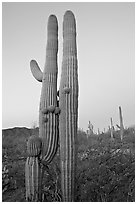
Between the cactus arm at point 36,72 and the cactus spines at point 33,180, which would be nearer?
the cactus spines at point 33,180

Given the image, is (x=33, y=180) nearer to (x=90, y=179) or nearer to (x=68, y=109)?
(x=68, y=109)

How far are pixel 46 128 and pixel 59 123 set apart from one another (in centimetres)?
26

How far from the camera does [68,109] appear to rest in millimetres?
4449

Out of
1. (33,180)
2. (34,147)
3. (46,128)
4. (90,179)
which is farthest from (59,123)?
(90,179)

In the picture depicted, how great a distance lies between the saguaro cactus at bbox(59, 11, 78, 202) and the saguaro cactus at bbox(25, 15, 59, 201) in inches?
7.8

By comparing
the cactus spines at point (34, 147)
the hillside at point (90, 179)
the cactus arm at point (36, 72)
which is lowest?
the hillside at point (90, 179)

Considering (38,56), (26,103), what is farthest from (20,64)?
(26,103)

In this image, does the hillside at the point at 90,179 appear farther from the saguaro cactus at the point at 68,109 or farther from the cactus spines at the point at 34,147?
the cactus spines at the point at 34,147

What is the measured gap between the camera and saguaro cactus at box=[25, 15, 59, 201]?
4.27 meters

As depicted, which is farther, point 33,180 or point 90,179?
point 90,179

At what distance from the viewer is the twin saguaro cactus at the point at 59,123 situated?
4.26m

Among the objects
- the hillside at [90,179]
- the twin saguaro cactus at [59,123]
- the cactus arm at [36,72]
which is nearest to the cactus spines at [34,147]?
the twin saguaro cactus at [59,123]

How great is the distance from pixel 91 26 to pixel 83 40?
493 mm

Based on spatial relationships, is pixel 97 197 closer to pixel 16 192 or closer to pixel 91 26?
pixel 16 192
